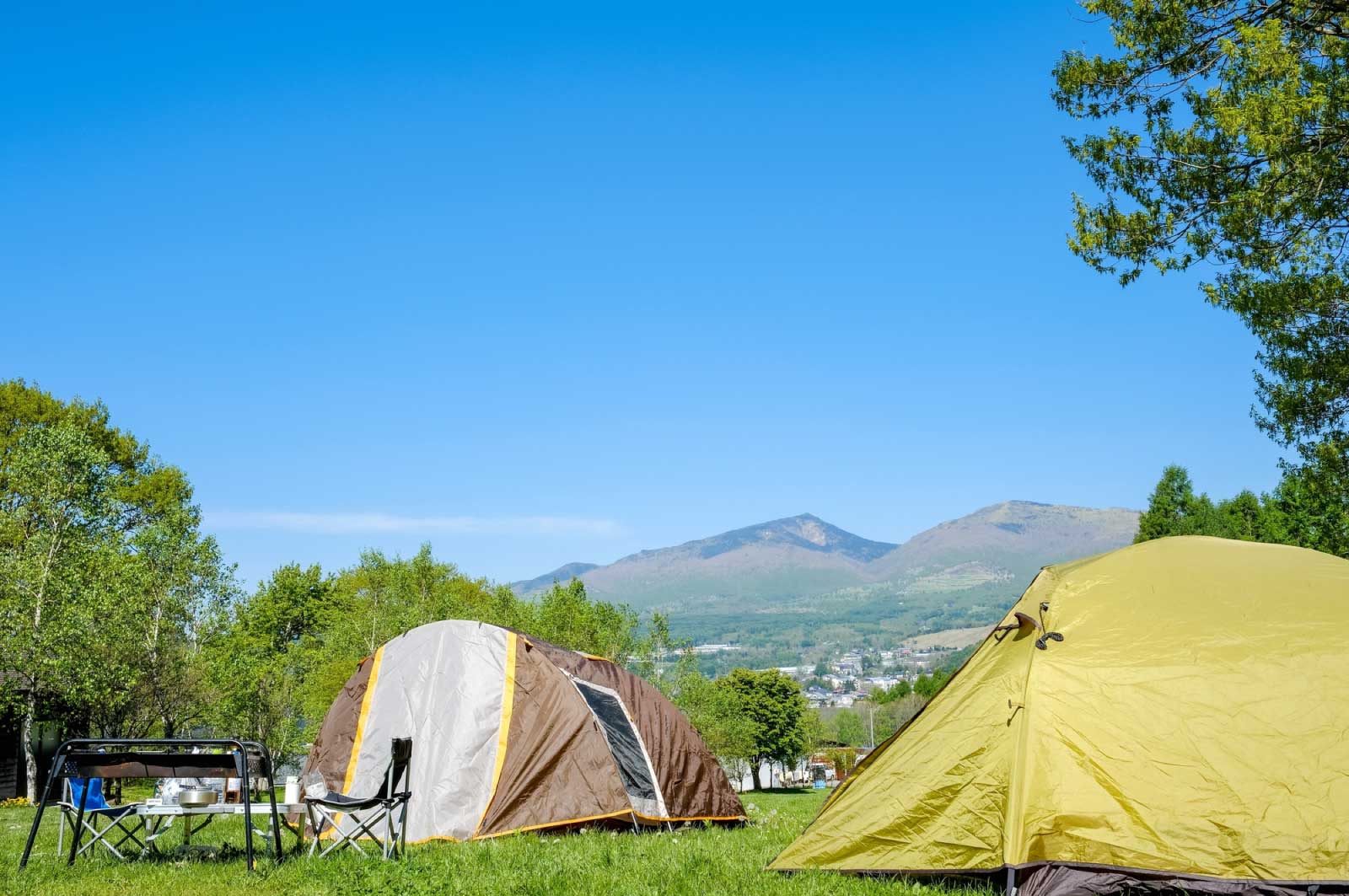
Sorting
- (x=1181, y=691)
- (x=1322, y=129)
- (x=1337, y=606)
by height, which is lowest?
(x=1181, y=691)

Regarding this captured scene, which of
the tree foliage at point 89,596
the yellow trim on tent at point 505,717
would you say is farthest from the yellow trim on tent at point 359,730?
the tree foliage at point 89,596

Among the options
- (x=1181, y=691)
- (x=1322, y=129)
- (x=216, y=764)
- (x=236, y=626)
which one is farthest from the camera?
(x=236, y=626)

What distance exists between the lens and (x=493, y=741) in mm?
11547

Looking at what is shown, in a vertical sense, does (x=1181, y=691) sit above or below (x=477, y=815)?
above

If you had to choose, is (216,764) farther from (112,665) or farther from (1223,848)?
(112,665)

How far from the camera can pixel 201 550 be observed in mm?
30328

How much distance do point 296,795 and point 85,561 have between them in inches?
852

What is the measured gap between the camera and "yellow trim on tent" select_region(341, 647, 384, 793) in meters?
11.8

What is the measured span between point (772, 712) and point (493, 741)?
236ft

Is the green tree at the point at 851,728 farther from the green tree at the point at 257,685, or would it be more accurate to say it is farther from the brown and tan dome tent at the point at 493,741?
the brown and tan dome tent at the point at 493,741

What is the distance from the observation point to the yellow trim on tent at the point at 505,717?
36.7ft

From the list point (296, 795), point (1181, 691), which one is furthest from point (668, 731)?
point (1181, 691)

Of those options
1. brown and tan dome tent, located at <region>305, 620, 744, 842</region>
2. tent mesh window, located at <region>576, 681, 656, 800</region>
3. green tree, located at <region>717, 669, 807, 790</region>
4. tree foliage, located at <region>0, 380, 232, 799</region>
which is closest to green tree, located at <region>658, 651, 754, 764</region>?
tree foliage, located at <region>0, 380, 232, 799</region>

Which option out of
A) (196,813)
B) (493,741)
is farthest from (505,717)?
(196,813)
